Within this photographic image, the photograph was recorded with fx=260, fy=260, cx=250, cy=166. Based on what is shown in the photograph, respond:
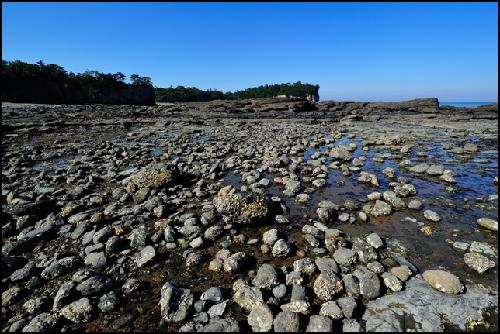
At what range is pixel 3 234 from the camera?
4379 mm

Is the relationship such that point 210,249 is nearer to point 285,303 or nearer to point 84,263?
point 285,303

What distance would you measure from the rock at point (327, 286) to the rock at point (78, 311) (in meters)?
2.45

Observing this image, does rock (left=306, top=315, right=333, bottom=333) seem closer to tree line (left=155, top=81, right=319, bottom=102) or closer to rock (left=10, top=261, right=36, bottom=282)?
rock (left=10, top=261, right=36, bottom=282)

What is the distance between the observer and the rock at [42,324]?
2531 mm

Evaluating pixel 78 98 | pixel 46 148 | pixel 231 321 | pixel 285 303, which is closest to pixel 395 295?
pixel 285 303

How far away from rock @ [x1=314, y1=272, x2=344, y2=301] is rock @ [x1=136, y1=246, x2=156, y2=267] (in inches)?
87.7

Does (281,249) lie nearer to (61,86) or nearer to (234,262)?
(234,262)

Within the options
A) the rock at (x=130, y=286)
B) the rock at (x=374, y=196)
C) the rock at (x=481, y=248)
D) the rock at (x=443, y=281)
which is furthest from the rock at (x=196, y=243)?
the rock at (x=481, y=248)

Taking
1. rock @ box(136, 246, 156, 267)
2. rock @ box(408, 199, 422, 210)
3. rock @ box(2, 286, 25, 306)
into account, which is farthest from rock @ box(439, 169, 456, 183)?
rock @ box(2, 286, 25, 306)

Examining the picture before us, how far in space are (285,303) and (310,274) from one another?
606mm

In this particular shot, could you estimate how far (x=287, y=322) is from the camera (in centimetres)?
244

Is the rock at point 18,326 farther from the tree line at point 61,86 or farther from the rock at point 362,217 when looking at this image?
the tree line at point 61,86

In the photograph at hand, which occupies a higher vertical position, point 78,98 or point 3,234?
point 78,98

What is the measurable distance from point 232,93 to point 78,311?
124 m
